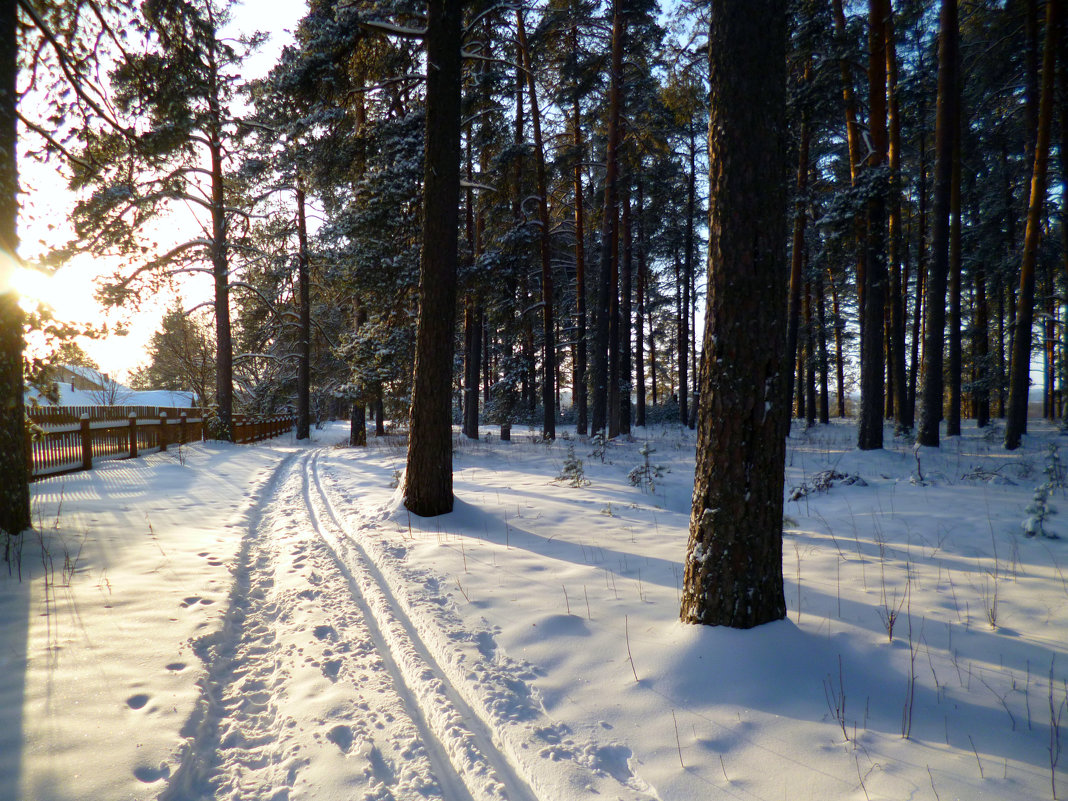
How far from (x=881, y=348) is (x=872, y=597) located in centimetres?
884

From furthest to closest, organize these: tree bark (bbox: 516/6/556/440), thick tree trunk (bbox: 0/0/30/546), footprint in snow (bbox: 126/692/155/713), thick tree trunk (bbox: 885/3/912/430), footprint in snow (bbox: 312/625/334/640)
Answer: tree bark (bbox: 516/6/556/440) → thick tree trunk (bbox: 885/3/912/430) → thick tree trunk (bbox: 0/0/30/546) → footprint in snow (bbox: 312/625/334/640) → footprint in snow (bbox: 126/692/155/713)

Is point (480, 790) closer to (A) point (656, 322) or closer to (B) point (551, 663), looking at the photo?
(B) point (551, 663)

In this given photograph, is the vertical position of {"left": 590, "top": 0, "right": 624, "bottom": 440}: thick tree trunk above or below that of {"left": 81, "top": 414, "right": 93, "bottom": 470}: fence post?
above

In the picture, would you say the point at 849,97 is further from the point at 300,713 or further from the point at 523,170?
the point at 300,713

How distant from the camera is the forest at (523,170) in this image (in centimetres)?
677

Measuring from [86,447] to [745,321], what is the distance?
14.2 meters

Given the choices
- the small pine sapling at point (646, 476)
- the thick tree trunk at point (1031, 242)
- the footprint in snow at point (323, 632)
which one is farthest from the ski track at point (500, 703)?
the thick tree trunk at point (1031, 242)

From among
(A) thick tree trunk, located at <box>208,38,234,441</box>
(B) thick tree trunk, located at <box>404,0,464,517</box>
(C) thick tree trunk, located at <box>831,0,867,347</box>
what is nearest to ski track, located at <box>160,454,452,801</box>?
(B) thick tree trunk, located at <box>404,0,464,517</box>

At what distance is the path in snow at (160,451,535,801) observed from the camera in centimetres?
225

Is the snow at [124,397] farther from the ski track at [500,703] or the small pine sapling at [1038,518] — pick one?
the small pine sapling at [1038,518]

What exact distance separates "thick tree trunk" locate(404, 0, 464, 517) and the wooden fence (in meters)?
4.71

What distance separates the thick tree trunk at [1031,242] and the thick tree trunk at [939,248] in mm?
2058

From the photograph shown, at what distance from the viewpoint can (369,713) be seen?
276 cm

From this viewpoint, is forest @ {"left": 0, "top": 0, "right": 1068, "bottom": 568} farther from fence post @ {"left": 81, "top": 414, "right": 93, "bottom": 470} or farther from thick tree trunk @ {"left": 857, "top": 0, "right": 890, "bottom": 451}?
fence post @ {"left": 81, "top": 414, "right": 93, "bottom": 470}
